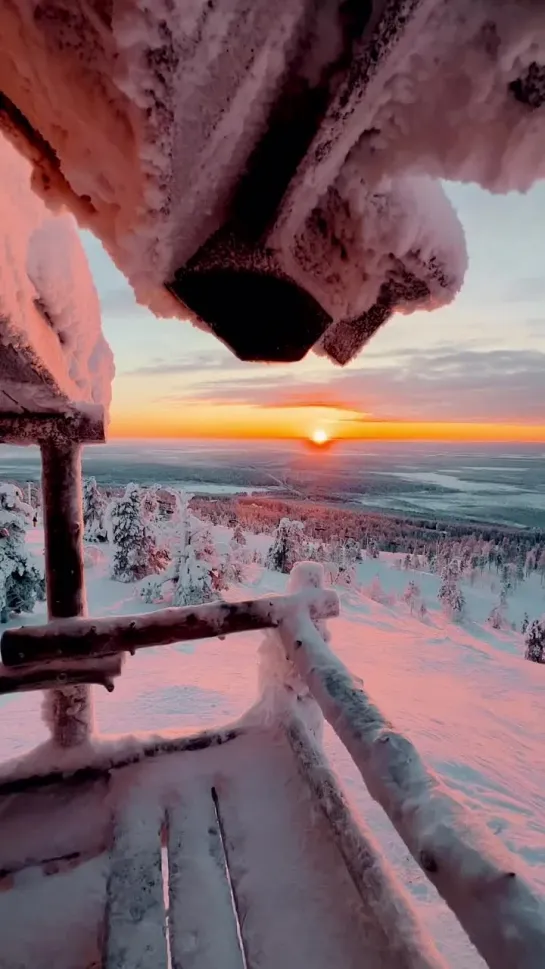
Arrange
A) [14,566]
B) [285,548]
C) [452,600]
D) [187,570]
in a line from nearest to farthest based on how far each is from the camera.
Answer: [14,566]
[187,570]
[452,600]
[285,548]

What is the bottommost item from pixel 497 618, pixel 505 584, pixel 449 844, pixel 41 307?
pixel 505 584

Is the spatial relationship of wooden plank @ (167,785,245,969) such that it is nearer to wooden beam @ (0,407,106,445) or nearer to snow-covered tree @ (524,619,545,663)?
wooden beam @ (0,407,106,445)

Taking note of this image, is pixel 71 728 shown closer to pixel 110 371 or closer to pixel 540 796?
pixel 110 371

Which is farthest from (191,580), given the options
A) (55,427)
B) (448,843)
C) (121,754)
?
(448,843)

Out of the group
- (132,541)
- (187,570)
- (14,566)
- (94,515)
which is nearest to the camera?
(14,566)

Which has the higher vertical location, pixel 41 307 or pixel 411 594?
pixel 41 307

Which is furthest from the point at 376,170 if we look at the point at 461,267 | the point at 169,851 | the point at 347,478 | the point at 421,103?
the point at 347,478

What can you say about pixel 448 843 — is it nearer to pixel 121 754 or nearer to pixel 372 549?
pixel 121 754

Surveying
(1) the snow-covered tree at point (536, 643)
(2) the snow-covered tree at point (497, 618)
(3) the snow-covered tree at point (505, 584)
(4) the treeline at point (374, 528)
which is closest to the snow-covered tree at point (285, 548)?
(2) the snow-covered tree at point (497, 618)
